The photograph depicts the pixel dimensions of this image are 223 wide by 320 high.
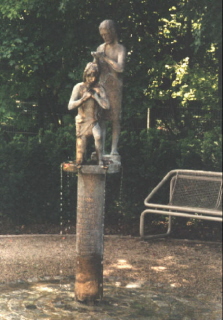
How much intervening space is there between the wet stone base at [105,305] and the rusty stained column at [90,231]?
6.0 inches

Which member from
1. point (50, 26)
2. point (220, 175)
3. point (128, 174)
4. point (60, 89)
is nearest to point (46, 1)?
point (50, 26)

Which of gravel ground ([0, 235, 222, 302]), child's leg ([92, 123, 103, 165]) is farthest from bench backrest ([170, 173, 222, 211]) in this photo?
gravel ground ([0, 235, 222, 302])

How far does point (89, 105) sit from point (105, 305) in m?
1.72

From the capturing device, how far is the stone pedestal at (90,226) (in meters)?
4.89

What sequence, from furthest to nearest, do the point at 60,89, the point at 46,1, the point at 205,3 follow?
the point at 60,89
the point at 46,1
the point at 205,3

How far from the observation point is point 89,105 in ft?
15.9

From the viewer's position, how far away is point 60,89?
10.8 m

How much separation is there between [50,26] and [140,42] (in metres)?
1.61

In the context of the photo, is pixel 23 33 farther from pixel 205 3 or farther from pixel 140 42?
pixel 205 3

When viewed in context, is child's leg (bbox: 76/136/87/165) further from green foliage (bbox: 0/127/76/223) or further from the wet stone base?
green foliage (bbox: 0/127/76/223)

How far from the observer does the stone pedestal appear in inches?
192

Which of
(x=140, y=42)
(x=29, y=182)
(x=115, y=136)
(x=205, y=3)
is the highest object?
(x=140, y=42)

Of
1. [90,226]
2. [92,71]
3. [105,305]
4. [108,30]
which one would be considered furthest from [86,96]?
[105,305]

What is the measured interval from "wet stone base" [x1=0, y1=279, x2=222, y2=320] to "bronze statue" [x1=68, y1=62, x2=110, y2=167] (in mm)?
1225
